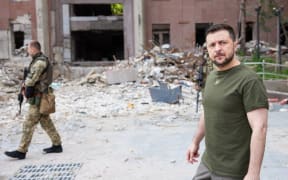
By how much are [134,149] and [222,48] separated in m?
4.22

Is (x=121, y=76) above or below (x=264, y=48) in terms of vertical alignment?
below

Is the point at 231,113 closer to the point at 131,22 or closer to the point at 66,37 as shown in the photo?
the point at 131,22

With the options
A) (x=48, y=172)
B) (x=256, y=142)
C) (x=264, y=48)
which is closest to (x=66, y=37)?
(x=264, y=48)

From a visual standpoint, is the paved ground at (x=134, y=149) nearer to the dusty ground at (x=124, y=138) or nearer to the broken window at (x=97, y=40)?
the dusty ground at (x=124, y=138)

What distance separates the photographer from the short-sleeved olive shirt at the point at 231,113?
2355 mm

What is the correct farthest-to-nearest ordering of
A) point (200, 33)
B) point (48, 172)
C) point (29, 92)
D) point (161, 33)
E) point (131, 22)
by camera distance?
point (200, 33) → point (161, 33) → point (131, 22) → point (29, 92) → point (48, 172)

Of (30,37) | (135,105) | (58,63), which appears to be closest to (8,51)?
(30,37)

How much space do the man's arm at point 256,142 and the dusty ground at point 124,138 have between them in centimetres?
266

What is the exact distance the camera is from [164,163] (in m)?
5.60

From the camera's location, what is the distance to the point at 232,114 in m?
2.46

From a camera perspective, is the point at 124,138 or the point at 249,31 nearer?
the point at 124,138

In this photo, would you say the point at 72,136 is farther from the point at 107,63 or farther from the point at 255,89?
the point at 107,63

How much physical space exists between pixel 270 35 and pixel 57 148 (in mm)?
18500

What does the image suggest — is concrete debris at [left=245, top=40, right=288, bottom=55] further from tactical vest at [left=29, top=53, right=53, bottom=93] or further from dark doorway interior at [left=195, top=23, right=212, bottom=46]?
tactical vest at [left=29, top=53, right=53, bottom=93]
